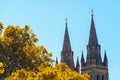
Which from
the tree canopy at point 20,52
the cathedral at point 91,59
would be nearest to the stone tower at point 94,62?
the cathedral at point 91,59

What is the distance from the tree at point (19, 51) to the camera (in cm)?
4519

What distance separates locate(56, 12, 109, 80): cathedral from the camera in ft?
270

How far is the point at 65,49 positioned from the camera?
278 feet

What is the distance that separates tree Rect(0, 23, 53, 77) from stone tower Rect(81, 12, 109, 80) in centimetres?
3528

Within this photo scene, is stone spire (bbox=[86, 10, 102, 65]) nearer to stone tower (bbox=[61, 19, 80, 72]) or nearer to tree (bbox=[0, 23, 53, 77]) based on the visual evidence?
stone tower (bbox=[61, 19, 80, 72])

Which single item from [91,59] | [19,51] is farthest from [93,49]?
[19,51]

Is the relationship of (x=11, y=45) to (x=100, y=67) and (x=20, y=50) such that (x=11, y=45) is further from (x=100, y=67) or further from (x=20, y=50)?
(x=100, y=67)

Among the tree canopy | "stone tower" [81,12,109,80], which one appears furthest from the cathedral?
the tree canopy

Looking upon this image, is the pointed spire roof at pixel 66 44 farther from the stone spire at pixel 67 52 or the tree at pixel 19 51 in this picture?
the tree at pixel 19 51

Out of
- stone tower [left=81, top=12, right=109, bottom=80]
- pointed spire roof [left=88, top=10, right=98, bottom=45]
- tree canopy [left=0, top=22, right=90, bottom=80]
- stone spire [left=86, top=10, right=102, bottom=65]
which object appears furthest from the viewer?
pointed spire roof [left=88, top=10, right=98, bottom=45]

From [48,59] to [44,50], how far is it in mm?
877

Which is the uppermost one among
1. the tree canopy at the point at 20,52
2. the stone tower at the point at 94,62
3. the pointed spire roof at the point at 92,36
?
the pointed spire roof at the point at 92,36

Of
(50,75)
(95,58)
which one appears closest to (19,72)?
(50,75)

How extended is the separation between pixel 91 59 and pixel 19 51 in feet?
122
